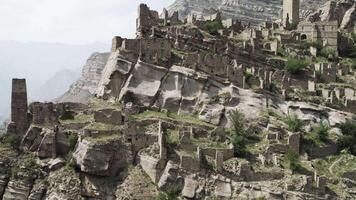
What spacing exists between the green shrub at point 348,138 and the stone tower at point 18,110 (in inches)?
952

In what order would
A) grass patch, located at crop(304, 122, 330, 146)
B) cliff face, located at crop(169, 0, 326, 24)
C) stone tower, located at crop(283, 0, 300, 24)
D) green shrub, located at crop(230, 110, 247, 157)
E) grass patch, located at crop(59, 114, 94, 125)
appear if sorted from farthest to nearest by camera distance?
cliff face, located at crop(169, 0, 326, 24), stone tower, located at crop(283, 0, 300, 24), grass patch, located at crop(304, 122, 330, 146), grass patch, located at crop(59, 114, 94, 125), green shrub, located at crop(230, 110, 247, 157)

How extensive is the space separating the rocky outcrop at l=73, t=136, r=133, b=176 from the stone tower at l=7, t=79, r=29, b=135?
6271 millimetres

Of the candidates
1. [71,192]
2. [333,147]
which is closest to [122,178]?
[71,192]

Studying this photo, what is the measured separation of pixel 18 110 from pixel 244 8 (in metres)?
78.3

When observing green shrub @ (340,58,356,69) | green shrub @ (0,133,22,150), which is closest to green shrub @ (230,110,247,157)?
green shrub @ (0,133,22,150)

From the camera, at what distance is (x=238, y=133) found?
5797 centimetres

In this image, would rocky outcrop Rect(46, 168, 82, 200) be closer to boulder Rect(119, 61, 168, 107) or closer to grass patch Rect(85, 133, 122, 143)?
grass patch Rect(85, 133, 122, 143)

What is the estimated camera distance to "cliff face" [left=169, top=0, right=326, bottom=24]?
12617 centimetres

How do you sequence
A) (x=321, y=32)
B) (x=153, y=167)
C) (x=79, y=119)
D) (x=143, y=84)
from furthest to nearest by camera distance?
(x=321, y=32) → (x=143, y=84) → (x=79, y=119) → (x=153, y=167)

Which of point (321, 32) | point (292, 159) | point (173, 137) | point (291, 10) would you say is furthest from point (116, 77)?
point (291, 10)

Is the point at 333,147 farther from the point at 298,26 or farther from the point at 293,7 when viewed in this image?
the point at 293,7

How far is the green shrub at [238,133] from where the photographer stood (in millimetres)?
54906

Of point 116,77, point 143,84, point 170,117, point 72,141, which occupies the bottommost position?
point 72,141

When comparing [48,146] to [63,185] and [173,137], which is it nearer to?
[63,185]
